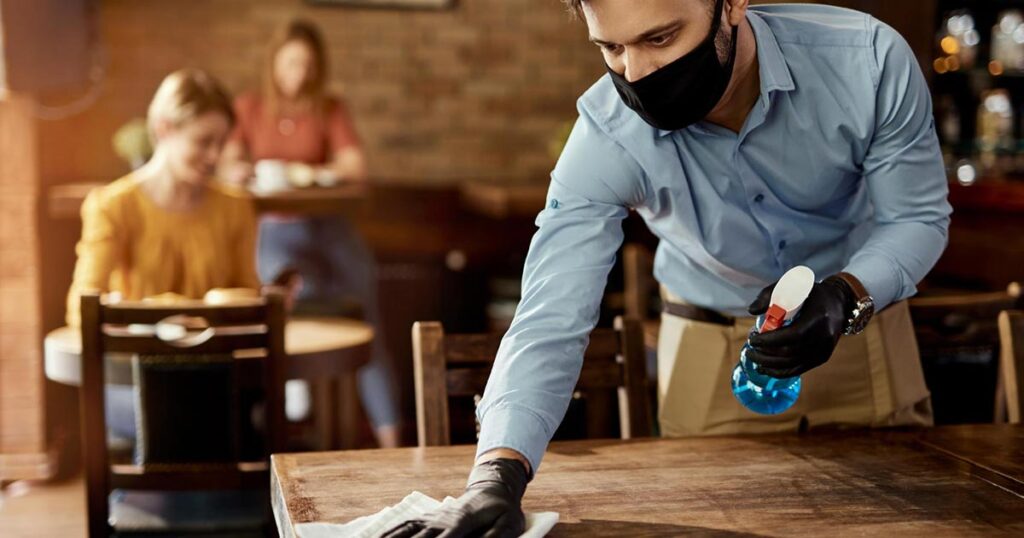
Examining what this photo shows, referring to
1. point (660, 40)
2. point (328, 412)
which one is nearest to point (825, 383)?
point (660, 40)

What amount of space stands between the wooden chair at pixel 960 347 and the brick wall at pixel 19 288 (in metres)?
2.98

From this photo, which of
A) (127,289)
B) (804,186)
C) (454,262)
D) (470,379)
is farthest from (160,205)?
(454,262)

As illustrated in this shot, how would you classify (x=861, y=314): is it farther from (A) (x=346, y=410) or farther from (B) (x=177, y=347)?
(A) (x=346, y=410)

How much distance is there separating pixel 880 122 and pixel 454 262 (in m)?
4.09

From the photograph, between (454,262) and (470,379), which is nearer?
(470,379)

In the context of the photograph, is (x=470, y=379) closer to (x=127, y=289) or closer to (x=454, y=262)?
(x=127, y=289)

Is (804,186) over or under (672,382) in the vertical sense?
over

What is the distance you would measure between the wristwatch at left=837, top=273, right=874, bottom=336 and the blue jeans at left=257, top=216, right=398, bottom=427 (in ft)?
9.66

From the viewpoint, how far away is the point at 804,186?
1.76 metres

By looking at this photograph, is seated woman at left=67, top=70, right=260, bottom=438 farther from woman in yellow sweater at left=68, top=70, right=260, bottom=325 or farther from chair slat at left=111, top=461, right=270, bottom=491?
chair slat at left=111, top=461, right=270, bottom=491

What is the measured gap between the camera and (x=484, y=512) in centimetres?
130

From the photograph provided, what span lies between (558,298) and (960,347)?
1.02m

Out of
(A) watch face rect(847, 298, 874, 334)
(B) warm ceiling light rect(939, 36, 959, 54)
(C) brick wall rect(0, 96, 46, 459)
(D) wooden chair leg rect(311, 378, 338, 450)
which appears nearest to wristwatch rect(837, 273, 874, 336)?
(A) watch face rect(847, 298, 874, 334)

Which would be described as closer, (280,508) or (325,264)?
(280,508)
